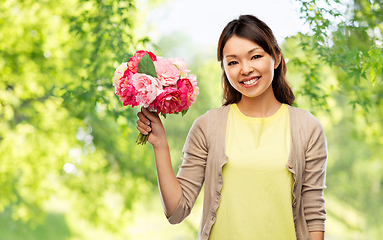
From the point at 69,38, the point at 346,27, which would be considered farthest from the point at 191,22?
the point at 346,27

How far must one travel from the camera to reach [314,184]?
137 centimetres

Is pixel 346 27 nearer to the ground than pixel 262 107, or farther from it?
farther from it

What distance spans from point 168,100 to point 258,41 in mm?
425

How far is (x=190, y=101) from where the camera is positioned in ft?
4.44

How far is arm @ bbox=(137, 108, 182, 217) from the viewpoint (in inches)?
52.3

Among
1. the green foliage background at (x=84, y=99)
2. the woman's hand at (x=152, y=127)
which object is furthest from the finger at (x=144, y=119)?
the green foliage background at (x=84, y=99)

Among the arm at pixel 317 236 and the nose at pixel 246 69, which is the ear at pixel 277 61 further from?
the arm at pixel 317 236

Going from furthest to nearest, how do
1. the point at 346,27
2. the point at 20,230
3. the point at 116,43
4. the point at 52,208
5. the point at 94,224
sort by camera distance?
the point at 52,208
the point at 20,230
the point at 94,224
the point at 116,43
the point at 346,27

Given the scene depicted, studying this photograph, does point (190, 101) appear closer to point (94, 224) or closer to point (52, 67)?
point (52, 67)

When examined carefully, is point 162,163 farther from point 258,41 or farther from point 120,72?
point 258,41

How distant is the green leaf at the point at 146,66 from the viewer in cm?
126

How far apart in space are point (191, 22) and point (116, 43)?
21.0 ft

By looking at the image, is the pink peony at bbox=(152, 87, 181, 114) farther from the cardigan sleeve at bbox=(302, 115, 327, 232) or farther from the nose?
the cardigan sleeve at bbox=(302, 115, 327, 232)

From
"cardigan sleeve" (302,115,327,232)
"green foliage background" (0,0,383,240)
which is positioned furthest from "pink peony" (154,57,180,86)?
"green foliage background" (0,0,383,240)
